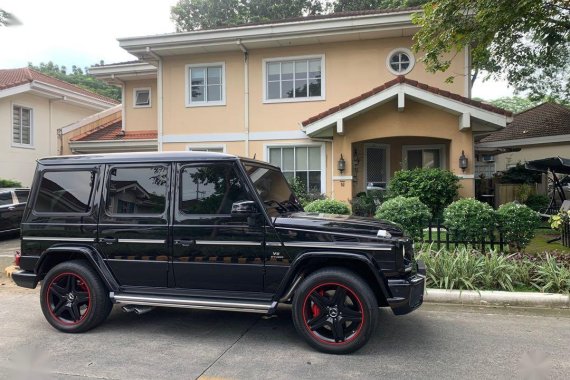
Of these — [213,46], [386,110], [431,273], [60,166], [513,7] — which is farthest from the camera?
[213,46]

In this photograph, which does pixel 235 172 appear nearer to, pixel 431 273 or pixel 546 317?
pixel 431 273

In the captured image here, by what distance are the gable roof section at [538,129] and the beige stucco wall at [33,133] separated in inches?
733

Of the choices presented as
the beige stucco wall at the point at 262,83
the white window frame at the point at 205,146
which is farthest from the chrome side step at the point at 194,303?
the white window frame at the point at 205,146

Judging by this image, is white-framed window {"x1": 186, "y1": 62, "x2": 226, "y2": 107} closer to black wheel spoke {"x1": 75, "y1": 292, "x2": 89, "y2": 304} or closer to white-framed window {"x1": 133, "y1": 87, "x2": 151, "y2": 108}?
white-framed window {"x1": 133, "y1": 87, "x2": 151, "y2": 108}

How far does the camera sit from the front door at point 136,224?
186 inches

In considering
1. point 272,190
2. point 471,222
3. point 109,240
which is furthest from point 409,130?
point 109,240

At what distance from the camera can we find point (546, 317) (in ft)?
17.7

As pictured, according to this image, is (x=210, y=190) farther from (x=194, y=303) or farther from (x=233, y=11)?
(x=233, y=11)

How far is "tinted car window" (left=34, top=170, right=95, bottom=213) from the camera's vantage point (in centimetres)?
502

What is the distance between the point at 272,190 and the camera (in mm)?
5164

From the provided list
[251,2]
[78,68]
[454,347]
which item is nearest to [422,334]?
[454,347]

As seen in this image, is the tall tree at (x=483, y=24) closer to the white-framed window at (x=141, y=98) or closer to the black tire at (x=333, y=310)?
the black tire at (x=333, y=310)

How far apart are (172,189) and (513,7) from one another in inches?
250

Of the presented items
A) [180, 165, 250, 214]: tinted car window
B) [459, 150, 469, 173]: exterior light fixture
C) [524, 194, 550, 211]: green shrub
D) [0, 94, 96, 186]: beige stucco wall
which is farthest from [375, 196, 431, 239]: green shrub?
[0, 94, 96, 186]: beige stucco wall
